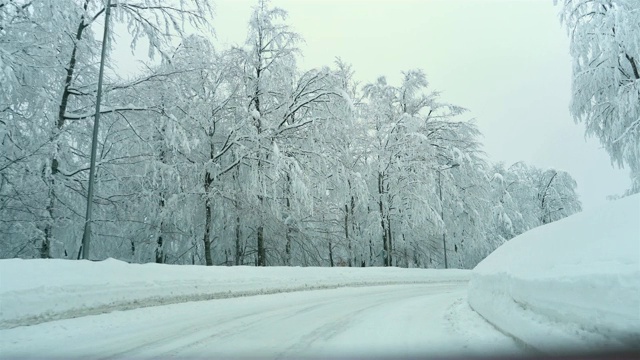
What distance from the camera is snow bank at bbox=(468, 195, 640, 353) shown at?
11.0 ft

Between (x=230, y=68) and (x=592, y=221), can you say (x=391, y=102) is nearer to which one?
(x=230, y=68)

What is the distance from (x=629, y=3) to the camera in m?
16.6

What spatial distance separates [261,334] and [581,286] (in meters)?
4.11

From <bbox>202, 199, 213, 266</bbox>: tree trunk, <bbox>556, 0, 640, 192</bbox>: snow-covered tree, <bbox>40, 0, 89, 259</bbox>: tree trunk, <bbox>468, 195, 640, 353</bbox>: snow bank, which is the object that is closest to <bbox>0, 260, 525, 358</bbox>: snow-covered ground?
<bbox>468, 195, 640, 353</bbox>: snow bank

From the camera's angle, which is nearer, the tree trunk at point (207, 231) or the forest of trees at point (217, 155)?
the forest of trees at point (217, 155)

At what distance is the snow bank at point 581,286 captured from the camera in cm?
337

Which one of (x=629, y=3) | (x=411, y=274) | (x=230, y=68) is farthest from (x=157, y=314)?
(x=629, y=3)

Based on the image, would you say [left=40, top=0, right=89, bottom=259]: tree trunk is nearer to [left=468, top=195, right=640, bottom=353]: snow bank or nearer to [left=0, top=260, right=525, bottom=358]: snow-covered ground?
[left=0, top=260, right=525, bottom=358]: snow-covered ground

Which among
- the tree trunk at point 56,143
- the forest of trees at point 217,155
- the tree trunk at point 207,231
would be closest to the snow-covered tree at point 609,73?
the forest of trees at point 217,155

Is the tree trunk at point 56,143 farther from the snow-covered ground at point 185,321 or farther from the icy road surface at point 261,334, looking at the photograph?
the icy road surface at point 261,334

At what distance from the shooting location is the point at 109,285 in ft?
29.8

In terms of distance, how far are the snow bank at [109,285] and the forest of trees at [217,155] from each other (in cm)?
515

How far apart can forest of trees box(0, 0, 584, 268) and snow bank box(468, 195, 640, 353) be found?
12187mm

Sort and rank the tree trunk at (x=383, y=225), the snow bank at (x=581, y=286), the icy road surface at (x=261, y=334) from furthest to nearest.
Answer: the tree trunk at (x=383, y=225) → the icy road surface at (x=261, y=334) → the snow bank at (x=581, y=286)
